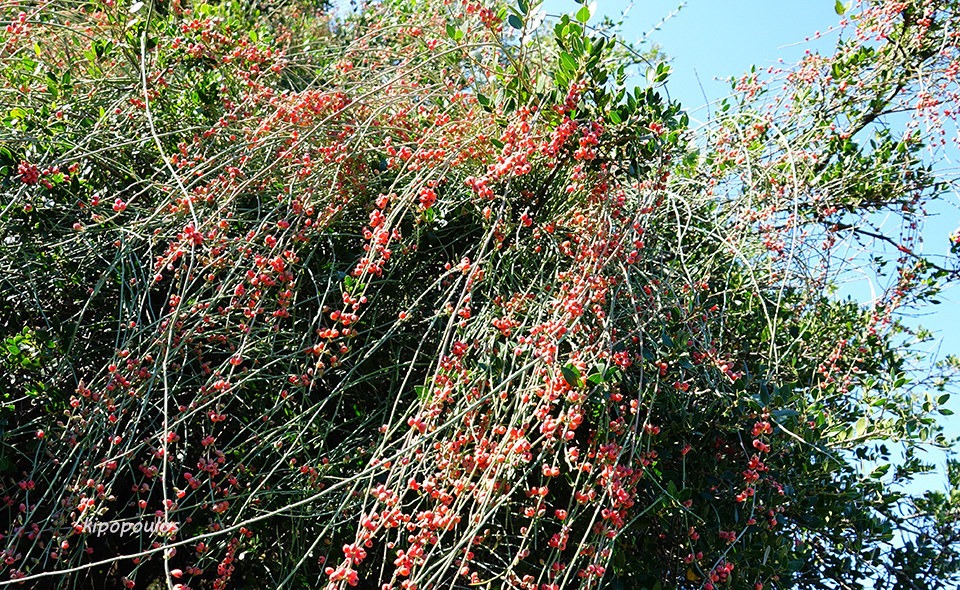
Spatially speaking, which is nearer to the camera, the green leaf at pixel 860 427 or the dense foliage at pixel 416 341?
the dense foliage at pixel 416 341

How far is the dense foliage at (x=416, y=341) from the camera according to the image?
156 cm

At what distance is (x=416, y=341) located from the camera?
6.14 feet

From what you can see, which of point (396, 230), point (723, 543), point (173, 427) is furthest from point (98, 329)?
point (723, 543)

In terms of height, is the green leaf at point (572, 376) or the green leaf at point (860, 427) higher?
the green leaf at point (860, 427)

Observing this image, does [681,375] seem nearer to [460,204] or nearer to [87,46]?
[460,204]

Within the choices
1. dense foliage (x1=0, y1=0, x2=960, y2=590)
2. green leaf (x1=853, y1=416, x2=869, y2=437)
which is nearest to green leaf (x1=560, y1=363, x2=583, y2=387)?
dense foliage (x1=0, y1=0, x2=960, y2=590)

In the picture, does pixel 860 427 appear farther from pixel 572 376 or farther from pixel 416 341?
pixel 416 341

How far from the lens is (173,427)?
1629mm

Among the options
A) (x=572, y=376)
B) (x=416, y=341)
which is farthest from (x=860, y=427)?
(x=416, y=341)

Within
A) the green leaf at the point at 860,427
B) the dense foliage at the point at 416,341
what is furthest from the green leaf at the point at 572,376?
the green leaf at the point at 860,427

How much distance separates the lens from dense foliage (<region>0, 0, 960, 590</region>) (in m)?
1.56

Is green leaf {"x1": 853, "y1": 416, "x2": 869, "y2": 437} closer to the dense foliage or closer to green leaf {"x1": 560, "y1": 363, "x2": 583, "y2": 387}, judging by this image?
the dense foliage

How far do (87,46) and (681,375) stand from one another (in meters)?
1.87

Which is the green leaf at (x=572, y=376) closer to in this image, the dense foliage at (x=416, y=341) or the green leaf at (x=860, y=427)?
the dense foliage at (x=416, y=341)
